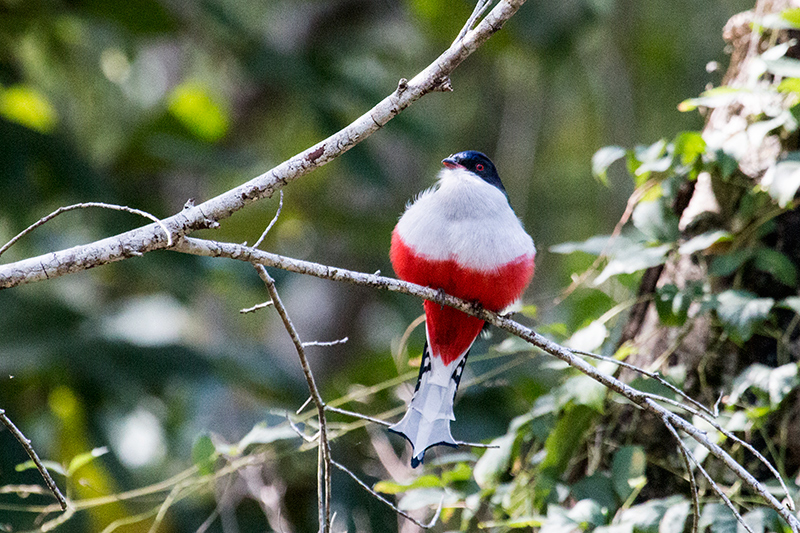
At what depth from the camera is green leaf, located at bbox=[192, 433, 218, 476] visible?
2.75 metres

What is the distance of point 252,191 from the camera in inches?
72.3

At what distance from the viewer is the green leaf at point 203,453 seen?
2748 mm

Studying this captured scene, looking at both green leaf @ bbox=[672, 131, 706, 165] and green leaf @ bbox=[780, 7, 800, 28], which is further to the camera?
green leaf @ bbox=[672, 131, 706, 165]

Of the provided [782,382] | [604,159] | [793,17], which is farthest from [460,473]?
[793,17]

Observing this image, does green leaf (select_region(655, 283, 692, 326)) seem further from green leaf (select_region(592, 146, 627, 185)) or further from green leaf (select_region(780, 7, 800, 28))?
green leaf (select_region(780, 7, 800, 28))

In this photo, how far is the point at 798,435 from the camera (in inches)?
104

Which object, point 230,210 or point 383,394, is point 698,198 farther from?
point 383,394

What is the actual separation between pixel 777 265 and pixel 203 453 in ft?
6.90

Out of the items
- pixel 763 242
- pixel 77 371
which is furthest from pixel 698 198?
pixel 77 371

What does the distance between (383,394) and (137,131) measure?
9.51 ft

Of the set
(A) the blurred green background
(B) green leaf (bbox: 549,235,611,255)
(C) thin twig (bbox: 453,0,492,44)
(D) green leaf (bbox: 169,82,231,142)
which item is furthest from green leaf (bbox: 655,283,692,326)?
(D) green leaf (bbox: 169,82,231,142)

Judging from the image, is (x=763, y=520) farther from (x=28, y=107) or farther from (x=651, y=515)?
(x=28, y=107)

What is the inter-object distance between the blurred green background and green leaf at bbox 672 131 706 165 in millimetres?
1902

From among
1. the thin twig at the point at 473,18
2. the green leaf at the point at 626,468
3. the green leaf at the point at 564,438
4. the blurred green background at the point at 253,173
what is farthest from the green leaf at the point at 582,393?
the blurred green background at the point at 253,173
